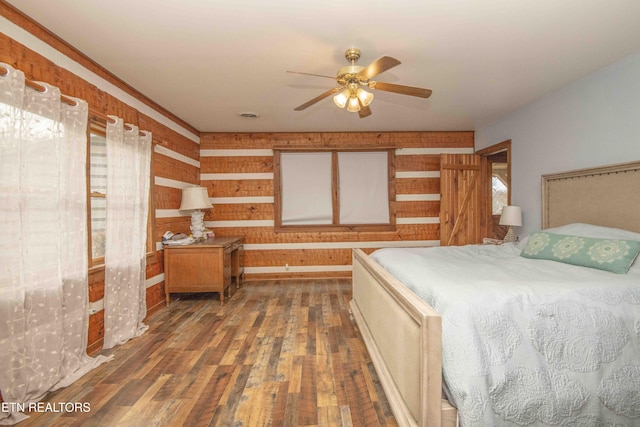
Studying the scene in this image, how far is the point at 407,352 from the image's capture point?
153 cm

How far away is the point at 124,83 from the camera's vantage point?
2.97m

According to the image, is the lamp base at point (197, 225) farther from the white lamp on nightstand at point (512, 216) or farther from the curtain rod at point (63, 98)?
the white lamp on nightstand at point (512, 216)

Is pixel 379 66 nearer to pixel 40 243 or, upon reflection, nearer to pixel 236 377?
pixel 236 377

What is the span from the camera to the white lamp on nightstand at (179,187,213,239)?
4066mm

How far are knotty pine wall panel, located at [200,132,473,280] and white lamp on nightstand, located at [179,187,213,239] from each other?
69 cm

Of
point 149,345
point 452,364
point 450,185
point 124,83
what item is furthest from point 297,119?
point 452,364

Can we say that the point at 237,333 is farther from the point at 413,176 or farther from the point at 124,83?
the point at 413,176

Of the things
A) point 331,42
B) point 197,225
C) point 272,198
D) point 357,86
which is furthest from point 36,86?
point 272,198

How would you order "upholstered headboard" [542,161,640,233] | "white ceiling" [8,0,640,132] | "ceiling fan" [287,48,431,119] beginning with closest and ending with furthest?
"white ceiling" [8,0,640,132]
"ceiling fan" [287,48,431,119]
"upholstered headboard" [542,161,640,233]

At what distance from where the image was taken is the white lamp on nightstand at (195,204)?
407 centimetres

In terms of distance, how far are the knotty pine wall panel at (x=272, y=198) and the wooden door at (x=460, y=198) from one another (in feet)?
1.04

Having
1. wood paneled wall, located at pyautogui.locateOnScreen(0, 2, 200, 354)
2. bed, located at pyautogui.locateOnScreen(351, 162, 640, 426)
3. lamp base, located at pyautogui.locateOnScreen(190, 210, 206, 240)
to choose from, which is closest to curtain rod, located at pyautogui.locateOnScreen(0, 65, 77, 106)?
wood paneled wall, located at pyautogui.locateOnScreen(0, 2, 200, 354)

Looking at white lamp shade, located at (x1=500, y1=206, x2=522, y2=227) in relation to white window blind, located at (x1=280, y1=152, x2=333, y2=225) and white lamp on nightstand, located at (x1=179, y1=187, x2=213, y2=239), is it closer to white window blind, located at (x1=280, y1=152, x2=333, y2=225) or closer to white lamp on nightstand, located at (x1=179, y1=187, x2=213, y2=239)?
white window blind, located at (x1=280, y1=152, x2=333, y2=225)

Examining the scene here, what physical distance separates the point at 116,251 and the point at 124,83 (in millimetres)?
1627
